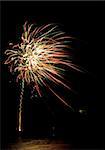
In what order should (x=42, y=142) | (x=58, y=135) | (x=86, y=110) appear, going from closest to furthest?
(x=42, y=142)
(x=58, y=135)
(x=86, y=110)

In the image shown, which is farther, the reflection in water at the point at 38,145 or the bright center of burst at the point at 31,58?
the bright center of burst at the point at 31,58

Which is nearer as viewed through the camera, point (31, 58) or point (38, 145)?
point (38, 145)

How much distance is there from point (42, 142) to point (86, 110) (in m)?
8.71

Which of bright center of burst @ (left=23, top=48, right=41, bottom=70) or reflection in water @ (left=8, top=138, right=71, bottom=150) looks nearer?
reflection in water @ (left=8, top=138, right=71, bottom=150)

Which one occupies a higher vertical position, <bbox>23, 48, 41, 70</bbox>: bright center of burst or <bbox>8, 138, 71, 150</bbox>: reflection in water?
<bbox>23, 48, 41, 70</bbox>: bright center of burst

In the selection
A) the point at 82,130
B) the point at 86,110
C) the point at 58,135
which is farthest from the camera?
the point at 86,110

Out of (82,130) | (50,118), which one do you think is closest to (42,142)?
(82,130)

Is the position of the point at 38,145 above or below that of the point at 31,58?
below

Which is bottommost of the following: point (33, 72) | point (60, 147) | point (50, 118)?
Answer: point (60, 147)

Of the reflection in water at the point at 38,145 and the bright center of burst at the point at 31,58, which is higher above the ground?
the bright center of burst at the point at 31,58

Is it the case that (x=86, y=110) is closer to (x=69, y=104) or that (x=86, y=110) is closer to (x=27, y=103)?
(x=69, y=104)

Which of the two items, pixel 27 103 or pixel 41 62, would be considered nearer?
pixel 41 62

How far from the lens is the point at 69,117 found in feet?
62.4

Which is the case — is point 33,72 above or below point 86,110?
above
